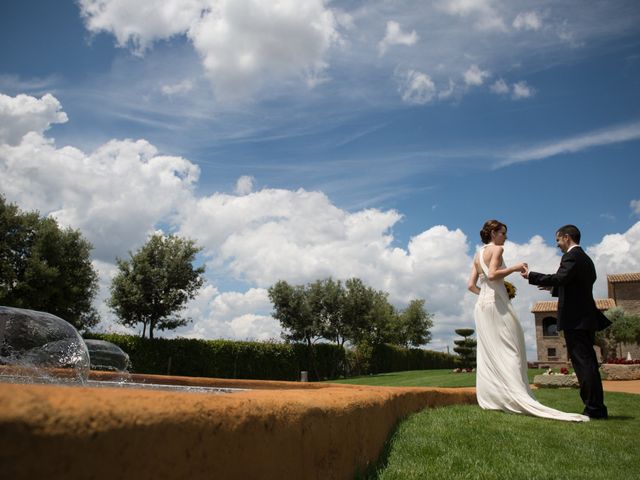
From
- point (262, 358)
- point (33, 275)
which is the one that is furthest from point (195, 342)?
point (33, 275)

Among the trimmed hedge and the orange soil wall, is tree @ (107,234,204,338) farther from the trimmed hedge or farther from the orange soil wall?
the orange soil wall

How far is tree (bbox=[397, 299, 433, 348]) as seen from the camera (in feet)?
233

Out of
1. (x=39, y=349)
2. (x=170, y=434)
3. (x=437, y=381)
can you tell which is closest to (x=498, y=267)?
(x=39, y=349)

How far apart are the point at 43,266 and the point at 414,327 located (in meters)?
52.4

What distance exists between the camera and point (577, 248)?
6.90 m

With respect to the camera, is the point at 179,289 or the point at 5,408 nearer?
the point at 5,408

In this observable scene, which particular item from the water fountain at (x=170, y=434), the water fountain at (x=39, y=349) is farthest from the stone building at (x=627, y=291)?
the water fountain at (x=170, y=434)

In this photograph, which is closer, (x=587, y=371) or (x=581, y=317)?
(x=587, y=371)

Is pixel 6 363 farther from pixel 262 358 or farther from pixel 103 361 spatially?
pixel 262 358

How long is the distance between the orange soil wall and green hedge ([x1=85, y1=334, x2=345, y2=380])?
24.3 metres

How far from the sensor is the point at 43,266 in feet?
94.4

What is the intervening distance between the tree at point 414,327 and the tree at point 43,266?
155 feet

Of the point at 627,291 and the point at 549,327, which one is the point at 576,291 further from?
the point at 549,327

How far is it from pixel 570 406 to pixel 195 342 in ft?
74.4
